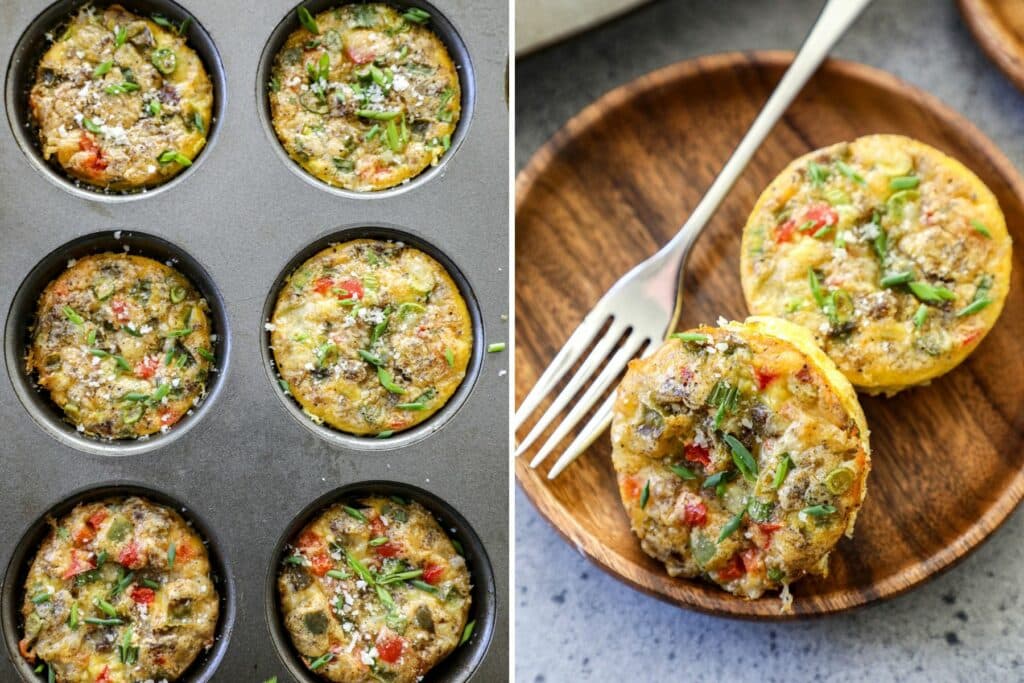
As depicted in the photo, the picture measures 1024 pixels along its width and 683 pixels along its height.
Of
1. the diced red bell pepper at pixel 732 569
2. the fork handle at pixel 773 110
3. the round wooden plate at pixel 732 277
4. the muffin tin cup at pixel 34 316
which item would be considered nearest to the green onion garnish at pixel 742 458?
the diced red bell pepper at pixel 732 569

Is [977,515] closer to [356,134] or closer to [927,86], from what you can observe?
[927,86]

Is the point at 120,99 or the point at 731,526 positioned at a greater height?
the point at 120,99

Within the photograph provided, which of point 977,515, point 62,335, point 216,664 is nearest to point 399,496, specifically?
point 216,664

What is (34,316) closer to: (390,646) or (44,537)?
(44,537)

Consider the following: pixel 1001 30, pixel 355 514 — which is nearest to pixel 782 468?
pixel 355 514

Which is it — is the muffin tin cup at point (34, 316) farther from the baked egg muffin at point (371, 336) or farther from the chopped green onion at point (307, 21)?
the chopped green onion at point (307, 21)
